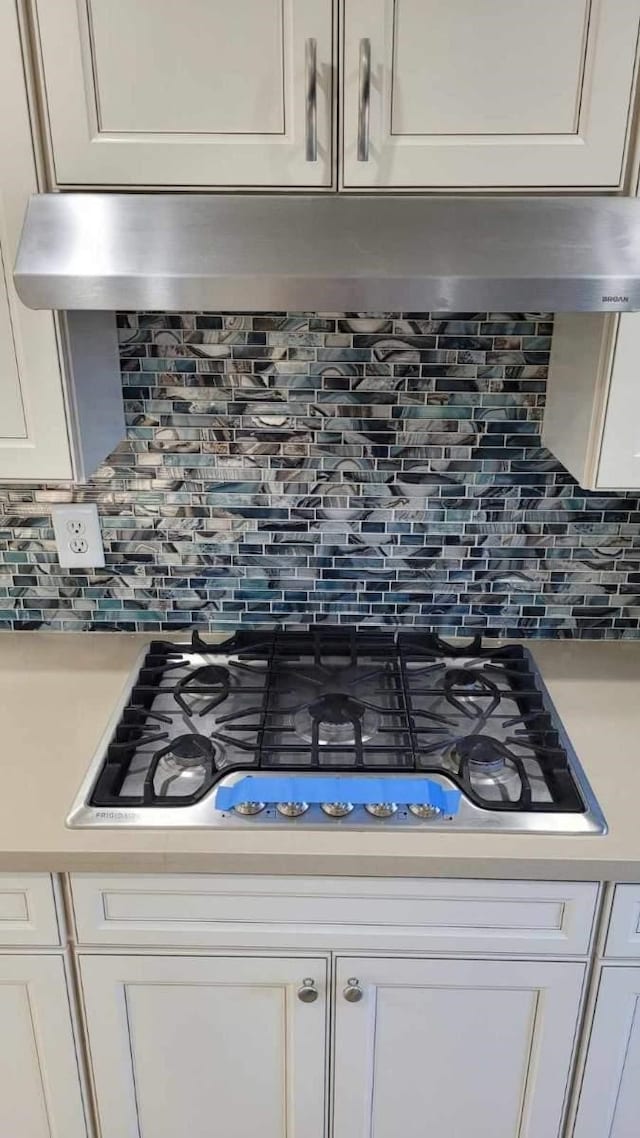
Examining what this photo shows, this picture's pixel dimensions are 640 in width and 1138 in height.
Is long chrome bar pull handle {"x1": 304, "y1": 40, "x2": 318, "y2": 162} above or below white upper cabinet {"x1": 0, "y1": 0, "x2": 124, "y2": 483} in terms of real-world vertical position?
above

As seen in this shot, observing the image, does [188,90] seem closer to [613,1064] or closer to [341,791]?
[341,791]

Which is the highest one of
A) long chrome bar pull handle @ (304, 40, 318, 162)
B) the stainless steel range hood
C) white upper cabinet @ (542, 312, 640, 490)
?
long chrome bar pull handle @ (304, 40, 318, 162)

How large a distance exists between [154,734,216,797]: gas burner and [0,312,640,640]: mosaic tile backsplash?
1.37ft

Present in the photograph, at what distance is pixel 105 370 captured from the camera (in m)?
1.47

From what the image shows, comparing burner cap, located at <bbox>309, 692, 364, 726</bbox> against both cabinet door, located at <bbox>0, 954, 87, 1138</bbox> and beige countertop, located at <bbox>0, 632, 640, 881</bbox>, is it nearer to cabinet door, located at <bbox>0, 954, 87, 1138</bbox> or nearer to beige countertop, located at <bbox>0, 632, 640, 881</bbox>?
beige countertop, located at <bbox>0, 632, 640, 881</bbox>

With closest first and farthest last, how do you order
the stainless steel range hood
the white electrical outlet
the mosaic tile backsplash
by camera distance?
the stainless steel range hood → the mosaic tile backsplash → the white electrical outlet

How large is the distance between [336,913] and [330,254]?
3.02ft

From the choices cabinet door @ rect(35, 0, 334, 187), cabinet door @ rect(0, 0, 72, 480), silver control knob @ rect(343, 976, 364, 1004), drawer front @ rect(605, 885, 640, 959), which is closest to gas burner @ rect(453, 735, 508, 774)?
drawer front @ rect(605, 885, 640, 959)

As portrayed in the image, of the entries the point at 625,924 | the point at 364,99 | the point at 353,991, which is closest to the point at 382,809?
the point at 353,991

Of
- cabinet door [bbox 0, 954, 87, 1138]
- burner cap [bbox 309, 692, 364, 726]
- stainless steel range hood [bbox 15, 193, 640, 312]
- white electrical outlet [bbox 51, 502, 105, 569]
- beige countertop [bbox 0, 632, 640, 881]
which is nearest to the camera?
stainless steel range hood [bbox 15, 193, 640, 312]

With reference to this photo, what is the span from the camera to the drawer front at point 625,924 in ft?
4.07

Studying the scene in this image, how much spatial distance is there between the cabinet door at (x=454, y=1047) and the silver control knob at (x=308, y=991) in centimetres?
4

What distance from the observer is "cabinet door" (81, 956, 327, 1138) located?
131cm

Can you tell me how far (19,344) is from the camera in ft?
4.14
